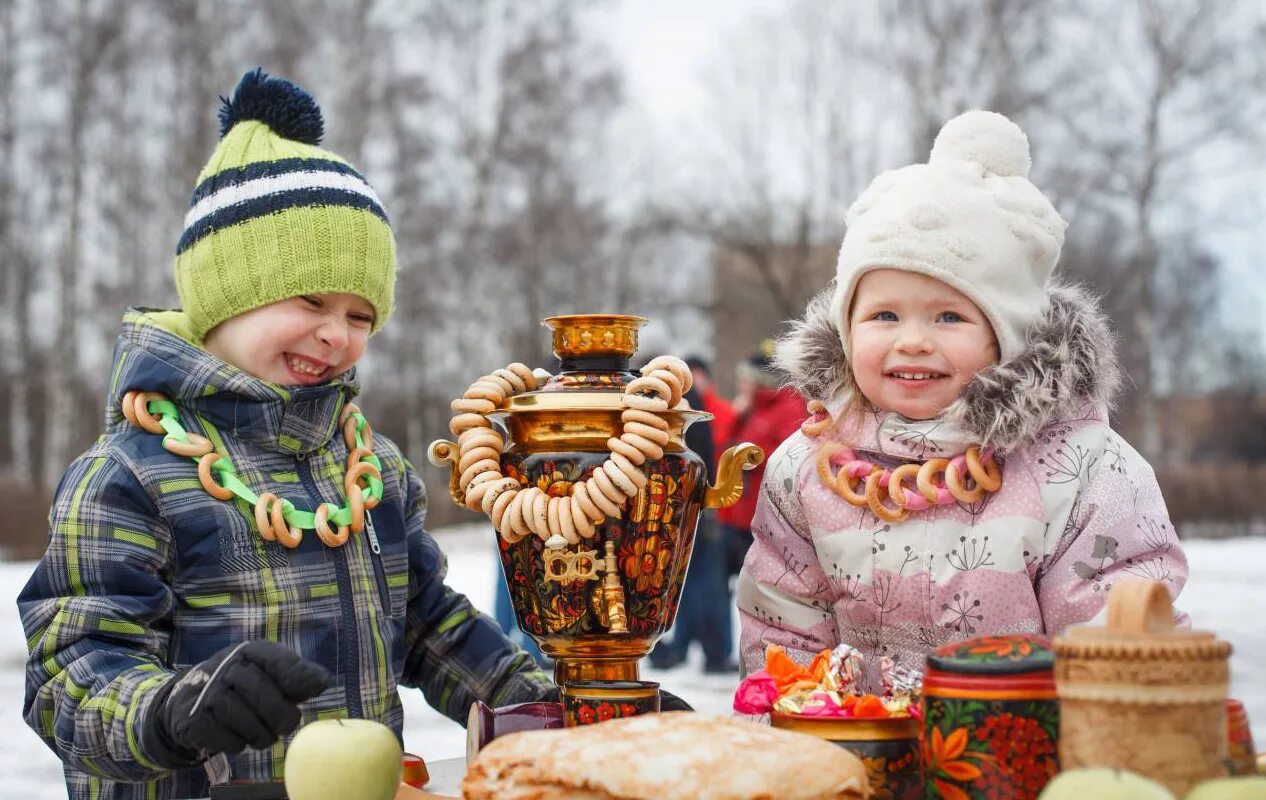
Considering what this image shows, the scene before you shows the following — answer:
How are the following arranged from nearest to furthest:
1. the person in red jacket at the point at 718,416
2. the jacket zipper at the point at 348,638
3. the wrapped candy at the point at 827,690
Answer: the wrapped candy at the point at 827,690 → the jacket zipper at the point at 348,638 → the person in red jacket at the point at 718,416

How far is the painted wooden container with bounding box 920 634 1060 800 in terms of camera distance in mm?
1254

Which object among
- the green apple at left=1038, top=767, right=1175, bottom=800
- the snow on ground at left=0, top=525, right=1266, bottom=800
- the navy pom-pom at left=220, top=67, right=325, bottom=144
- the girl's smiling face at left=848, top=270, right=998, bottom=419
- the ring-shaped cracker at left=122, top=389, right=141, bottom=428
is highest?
the navy pom-pom at left=220, top=67, right=325, bottom=144

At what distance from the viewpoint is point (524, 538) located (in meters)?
1.65

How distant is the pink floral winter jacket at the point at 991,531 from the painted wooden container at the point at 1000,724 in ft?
1.59

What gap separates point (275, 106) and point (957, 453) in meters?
1.15

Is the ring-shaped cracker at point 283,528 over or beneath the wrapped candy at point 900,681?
over

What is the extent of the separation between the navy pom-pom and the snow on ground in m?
1.50

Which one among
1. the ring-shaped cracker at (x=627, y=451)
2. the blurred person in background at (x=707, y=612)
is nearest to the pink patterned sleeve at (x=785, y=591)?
the ring-shaped cracker at (x=627, y=451)

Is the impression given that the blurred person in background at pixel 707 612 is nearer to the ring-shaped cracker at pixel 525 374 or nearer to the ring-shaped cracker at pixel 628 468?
the ring-shaped cracker at pixel 525 374

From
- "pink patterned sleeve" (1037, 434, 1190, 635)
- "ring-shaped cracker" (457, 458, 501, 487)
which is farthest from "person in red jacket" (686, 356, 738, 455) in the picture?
"ring-shaped cracker" (457, 458, 501, 487)

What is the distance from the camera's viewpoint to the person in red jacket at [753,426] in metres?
6.70

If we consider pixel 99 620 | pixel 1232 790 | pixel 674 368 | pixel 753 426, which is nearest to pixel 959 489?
pixel 674 368

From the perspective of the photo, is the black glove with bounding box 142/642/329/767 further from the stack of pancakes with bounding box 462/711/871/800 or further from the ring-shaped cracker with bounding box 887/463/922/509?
the ring-shaped cracker with bounding box 887/463/922/509

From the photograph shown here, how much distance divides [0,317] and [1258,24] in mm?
16562
